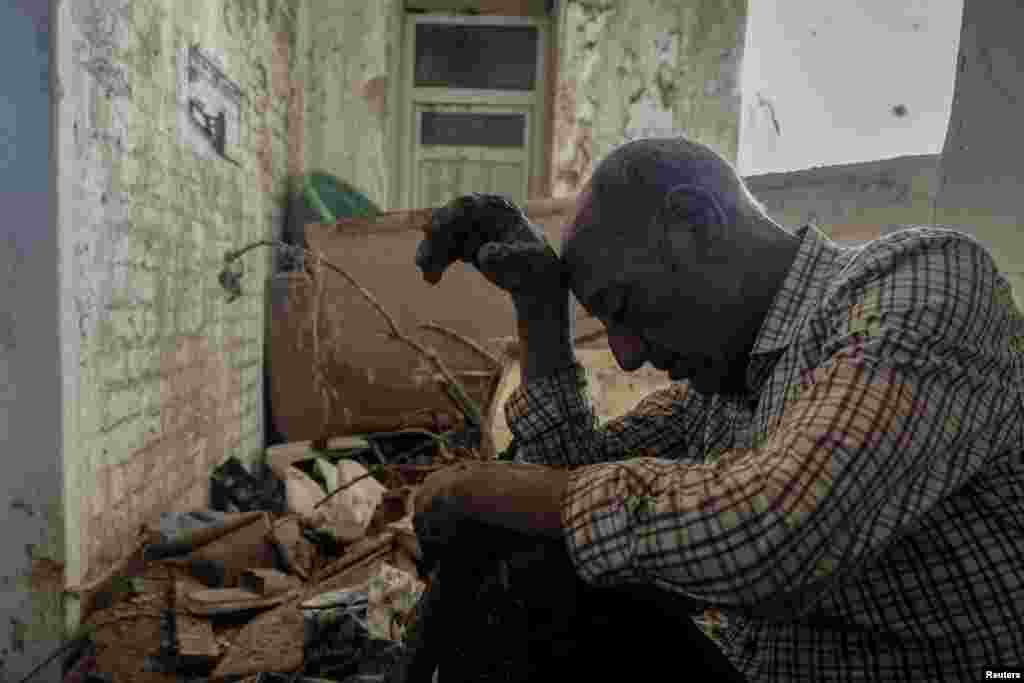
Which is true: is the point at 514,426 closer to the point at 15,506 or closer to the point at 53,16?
the point at 15,506

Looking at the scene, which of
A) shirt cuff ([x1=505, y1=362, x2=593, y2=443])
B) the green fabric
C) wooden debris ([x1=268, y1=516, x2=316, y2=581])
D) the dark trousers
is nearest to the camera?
the dark trousers

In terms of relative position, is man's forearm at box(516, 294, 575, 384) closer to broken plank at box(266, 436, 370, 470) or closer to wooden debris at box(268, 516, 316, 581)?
wooden debris at box(268, 516, 316, 581)

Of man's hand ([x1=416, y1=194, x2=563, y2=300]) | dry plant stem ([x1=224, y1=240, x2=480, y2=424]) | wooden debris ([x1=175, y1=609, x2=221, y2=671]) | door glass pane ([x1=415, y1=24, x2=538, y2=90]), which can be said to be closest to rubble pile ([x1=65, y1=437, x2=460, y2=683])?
wooden debris ([x1=175, y1=609, x2=221, y2=671])

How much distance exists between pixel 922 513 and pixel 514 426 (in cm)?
80

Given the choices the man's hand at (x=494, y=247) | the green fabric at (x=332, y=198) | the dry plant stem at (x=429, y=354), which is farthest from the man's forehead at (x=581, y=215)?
the green fabric at (x=332, y=198)

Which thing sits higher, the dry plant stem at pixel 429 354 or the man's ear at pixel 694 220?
the man's ear at pixel 694 220

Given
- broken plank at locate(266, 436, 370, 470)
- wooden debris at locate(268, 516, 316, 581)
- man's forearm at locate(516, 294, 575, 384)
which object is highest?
man's forearm at locate(516, 294, 575, 384)

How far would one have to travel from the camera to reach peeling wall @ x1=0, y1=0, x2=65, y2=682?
2.16 meters

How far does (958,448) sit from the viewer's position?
2.99 feet

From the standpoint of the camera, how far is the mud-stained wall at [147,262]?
7.76 ft

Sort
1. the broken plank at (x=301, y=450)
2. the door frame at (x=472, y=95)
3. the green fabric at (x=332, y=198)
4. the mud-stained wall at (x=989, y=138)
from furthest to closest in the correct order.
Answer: the door frame at (x=472, y=95) → the green fabric at (x=332, y=198) → the broken plank at (x=301, y=450) → the mud-stained wall at (x=989, y=138)

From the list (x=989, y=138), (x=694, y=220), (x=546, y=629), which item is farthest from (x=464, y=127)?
(x=546, y=629)

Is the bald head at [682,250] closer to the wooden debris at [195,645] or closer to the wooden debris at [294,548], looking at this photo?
the wooden debris at [195,645]

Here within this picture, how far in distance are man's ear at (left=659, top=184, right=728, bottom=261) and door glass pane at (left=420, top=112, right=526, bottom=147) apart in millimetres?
5911
